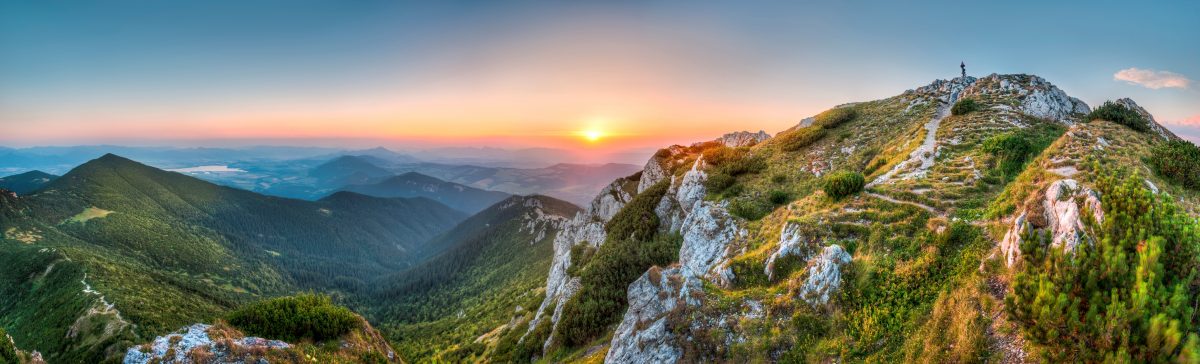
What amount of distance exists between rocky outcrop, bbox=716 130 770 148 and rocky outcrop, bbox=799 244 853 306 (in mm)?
66989

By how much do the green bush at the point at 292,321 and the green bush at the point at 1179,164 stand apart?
4926 centimetres

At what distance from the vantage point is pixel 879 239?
17.8 m

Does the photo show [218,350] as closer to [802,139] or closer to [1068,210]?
[1068,210]

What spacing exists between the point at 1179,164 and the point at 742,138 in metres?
72.7

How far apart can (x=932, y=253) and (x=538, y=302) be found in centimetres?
6026

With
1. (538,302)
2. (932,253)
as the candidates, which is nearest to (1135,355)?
(932,253)

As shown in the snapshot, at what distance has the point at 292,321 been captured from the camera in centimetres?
3036

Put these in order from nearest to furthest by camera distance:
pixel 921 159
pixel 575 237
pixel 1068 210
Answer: pixel 1068 210, pixel 921 159, pixel 575 237

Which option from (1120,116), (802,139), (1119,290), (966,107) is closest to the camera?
(1119,290)

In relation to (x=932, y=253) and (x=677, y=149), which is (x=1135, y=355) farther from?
(x=677, y=149)

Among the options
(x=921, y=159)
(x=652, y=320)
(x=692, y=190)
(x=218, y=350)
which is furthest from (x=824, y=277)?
(x=218, y=350)

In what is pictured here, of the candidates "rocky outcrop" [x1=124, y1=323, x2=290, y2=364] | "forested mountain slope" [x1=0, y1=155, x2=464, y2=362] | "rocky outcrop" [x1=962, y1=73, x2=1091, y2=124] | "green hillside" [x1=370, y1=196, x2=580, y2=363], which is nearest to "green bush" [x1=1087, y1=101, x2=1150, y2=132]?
"rocky outcrop" [x1=962, y1=73, x2=1091, y2=124]

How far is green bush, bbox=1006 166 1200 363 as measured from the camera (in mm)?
7867

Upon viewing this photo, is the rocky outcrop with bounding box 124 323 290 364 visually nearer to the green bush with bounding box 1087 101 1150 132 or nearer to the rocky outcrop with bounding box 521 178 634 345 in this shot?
the rocky outcrop with bounding box 521 178 634 345
